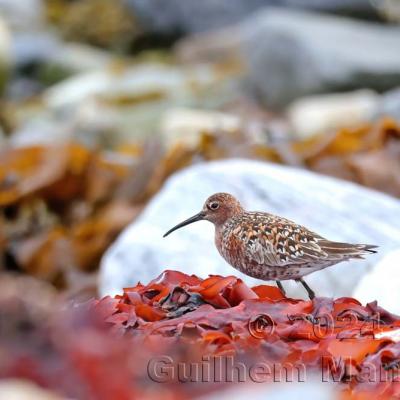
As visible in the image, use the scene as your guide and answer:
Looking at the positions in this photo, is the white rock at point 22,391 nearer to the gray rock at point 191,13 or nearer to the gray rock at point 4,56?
the gray rock at point 4,56

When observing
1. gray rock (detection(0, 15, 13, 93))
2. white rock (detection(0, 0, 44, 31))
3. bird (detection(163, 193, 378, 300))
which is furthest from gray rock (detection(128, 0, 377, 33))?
bird (detection(163, 193, 378, 300))

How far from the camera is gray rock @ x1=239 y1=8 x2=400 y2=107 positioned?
14000 millimetres

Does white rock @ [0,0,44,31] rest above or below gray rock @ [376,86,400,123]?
below

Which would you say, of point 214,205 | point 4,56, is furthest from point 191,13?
point 214,205

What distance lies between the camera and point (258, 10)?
20.1 metres

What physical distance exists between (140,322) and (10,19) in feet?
58.7

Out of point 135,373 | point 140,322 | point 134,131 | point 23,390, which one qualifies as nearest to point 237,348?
point 140,322

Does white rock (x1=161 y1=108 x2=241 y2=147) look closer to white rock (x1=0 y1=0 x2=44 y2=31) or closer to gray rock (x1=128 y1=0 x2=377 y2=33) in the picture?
gray rock (x1=128 y1=0 x2=377 y2=33)

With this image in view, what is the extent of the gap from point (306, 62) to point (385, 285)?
9.88m

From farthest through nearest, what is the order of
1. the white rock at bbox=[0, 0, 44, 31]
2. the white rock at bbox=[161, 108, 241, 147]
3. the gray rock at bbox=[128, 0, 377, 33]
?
the white rock at bbox=[0, 0, 44, 31], the gray rock at bbox=[128, 0, 377, 33], the white rock at bbox=[161, 108, 241, 147]

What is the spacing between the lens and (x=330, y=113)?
12.2 metres

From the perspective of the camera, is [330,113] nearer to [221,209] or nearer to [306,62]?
[306,62]

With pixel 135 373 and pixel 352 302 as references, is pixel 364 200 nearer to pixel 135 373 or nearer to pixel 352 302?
pixel 352 302

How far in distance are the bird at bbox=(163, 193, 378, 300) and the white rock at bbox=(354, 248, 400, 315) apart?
20 cm
